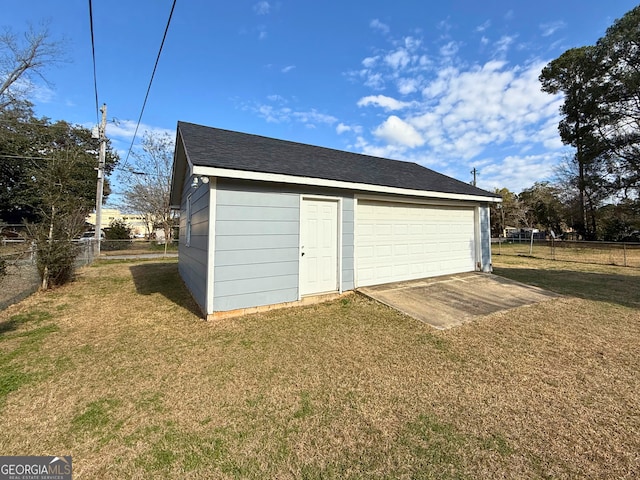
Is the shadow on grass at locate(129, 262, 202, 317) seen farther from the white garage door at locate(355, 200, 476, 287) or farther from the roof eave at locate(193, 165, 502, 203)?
the white garage door at locate(355, 200, 476, 287)

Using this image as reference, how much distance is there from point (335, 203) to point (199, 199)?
9.23ft

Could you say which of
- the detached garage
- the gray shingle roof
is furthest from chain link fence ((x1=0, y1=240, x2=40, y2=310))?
the gray shingle roof

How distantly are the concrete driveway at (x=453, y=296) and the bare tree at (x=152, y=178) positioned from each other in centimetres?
2028

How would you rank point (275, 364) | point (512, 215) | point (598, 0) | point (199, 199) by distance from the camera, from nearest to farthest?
1. point (275, 364)
2. point (199, 199)
3. point (598, 0)
4. point (512, 215)

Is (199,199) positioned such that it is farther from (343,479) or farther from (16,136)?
(16,136)

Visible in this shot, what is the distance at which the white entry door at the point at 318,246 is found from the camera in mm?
5457

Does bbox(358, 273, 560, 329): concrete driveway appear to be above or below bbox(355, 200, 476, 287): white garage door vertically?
below

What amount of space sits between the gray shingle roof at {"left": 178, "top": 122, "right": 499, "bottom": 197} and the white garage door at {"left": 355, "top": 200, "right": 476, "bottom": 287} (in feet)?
2.03

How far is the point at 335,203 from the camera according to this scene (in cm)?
586

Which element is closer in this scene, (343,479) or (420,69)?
(343,479)

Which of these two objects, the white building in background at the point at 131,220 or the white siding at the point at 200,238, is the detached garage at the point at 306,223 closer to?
the white siding at the point at 200,238

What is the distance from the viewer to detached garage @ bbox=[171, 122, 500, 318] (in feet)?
15.2

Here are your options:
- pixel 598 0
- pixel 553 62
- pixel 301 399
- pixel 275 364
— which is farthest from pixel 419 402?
pixel 553 62
